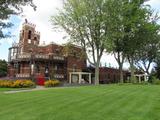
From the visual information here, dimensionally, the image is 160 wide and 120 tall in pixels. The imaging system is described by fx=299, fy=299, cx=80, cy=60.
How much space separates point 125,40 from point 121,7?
7.68m

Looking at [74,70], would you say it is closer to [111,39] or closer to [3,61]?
[111,39]

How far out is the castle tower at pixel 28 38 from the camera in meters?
67.1

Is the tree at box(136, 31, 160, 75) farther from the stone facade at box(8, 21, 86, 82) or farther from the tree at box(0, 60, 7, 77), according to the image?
the tree at box(0, 60, 7, 77)

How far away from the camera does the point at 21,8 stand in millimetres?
19859

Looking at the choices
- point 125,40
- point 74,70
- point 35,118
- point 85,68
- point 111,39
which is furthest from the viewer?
point 85,68

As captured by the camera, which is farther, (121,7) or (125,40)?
(125,40)

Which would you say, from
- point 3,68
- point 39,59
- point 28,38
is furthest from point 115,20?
point 3,68

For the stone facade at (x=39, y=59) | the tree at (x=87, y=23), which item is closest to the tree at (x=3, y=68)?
the stone facade at (x=39, y=59)

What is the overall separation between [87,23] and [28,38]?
24153 mm

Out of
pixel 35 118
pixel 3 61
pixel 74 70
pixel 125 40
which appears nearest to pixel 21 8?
pixel 35 118

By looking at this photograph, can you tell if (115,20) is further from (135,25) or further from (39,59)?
(39,59)

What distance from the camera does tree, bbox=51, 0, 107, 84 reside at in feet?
156

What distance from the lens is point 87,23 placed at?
158 ft

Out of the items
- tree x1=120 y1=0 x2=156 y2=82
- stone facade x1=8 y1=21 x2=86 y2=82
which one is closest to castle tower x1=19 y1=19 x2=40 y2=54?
stone facade x1=8 y1=21 x2=86 y2=82
